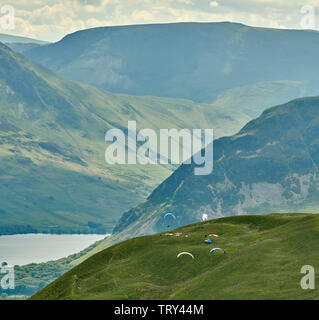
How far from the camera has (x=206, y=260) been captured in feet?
655

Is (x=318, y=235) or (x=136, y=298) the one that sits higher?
(x=318, y=235)

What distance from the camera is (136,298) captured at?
180 m

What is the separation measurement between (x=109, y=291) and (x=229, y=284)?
31882 mm
